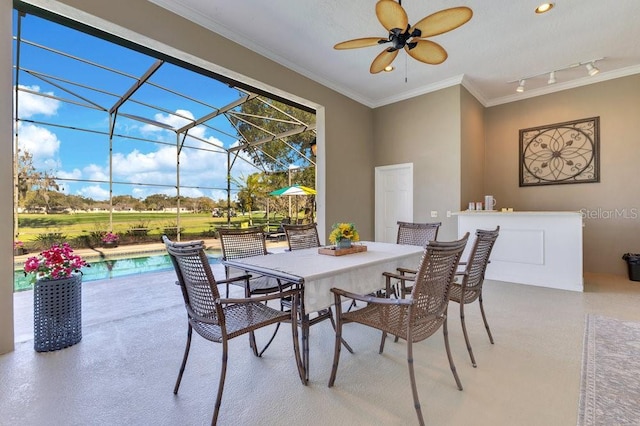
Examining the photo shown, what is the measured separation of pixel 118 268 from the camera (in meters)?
6.14

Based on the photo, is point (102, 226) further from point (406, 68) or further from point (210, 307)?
point (406, 68)

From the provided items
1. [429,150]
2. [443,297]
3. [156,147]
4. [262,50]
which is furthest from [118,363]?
[156,147]

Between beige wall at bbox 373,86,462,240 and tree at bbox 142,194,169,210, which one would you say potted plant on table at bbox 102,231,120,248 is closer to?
tree at bbox 142,194,169,210

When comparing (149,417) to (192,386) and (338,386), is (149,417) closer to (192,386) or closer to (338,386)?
(192,386)

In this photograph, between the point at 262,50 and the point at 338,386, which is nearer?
the point at 338,386

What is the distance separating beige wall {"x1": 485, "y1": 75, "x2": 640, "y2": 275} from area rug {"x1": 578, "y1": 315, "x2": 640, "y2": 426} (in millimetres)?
2782

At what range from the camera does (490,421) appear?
156 centimetres

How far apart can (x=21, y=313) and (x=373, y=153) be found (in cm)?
583

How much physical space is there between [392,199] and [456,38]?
→ 2.92m

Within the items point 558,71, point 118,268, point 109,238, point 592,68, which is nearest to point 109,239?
point 109,238

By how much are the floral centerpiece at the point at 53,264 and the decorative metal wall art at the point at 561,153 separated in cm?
703

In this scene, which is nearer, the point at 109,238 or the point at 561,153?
the point at 561,153

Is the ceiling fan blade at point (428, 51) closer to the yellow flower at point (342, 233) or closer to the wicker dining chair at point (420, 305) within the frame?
the yellow flower at point (342, 233)

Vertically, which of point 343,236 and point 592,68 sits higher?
point 592,68
